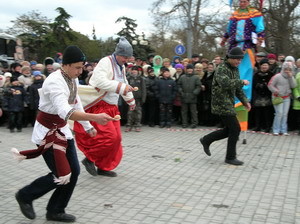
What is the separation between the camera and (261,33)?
26.3 feet

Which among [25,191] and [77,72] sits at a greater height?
[77,72]

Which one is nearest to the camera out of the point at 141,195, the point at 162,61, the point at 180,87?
the point at 141,195

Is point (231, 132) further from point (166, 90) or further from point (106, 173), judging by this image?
point (166, 90)

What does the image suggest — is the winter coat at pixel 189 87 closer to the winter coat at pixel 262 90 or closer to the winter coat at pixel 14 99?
the winter coat at pixel 262 90

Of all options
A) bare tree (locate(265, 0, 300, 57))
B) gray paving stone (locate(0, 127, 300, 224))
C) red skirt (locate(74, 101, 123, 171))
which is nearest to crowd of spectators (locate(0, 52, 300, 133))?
gray paving stone (locate(0, 127, 300, 224))

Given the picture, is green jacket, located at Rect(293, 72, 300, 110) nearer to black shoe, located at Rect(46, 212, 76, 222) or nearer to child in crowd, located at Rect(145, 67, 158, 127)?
child in crowd, located at Rect(145, 67, 158, 127)

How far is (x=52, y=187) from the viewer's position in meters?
3.87

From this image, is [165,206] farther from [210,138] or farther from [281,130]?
[281,130]

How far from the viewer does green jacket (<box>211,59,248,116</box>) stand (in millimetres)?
6195

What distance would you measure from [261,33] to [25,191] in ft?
19.6

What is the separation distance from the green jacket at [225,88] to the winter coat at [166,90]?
4.07m

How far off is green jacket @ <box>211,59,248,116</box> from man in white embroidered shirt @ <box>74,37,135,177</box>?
4.97 feet

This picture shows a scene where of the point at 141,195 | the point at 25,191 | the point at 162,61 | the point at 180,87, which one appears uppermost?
the point at 162,61

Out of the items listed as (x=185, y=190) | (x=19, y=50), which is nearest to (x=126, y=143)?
(x=185, y=190)
